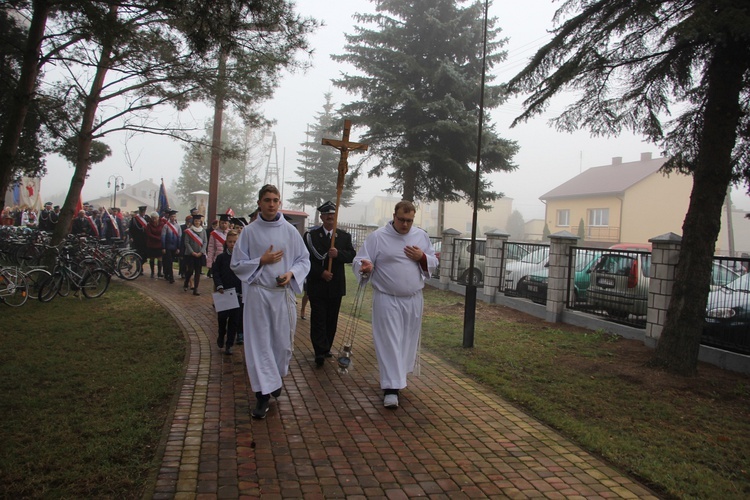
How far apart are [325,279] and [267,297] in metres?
1.89

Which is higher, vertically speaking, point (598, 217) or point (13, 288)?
point (598, 217)

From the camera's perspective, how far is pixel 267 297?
5.50 m

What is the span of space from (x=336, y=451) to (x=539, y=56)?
6905 mm

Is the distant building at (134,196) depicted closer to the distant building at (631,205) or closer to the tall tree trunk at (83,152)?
the distant building at (631,205)

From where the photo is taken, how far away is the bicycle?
1131cm

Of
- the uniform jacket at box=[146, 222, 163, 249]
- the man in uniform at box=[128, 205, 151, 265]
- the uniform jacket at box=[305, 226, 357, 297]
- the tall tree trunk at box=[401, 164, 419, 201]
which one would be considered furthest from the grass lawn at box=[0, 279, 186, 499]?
the tall tree trunk at box=[401, 164, 419, 201]

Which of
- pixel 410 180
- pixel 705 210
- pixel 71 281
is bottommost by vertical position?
pixel 71 281

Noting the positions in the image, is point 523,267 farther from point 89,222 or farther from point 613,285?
point 89,222

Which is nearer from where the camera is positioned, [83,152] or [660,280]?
[660,280]

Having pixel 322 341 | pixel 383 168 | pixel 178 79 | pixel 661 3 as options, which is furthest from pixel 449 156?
pixel 322 341

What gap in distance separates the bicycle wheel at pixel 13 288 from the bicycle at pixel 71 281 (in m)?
0.33

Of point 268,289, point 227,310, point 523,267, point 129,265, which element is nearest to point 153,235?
point 129,265

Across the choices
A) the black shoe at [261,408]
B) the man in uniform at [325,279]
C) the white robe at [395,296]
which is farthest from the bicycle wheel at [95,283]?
the black shoe at [261,408]

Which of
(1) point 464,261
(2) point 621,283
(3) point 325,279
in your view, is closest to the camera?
(3) point 325,279
